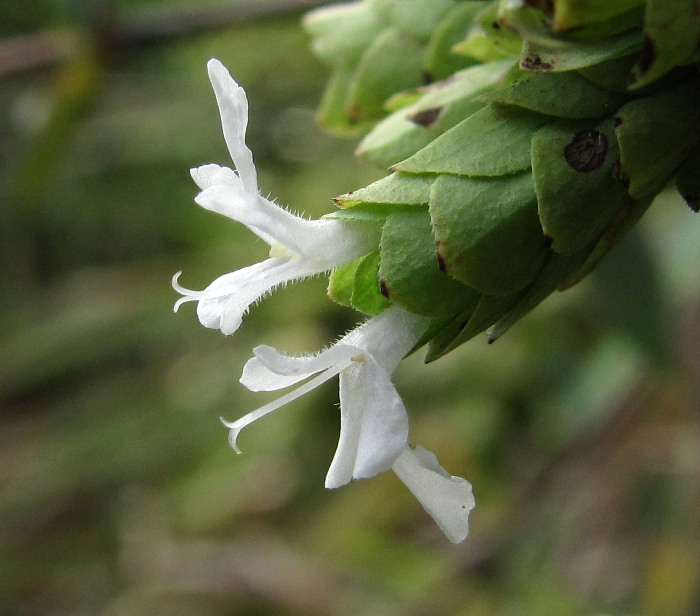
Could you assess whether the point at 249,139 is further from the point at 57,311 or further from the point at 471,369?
the point at 471,369

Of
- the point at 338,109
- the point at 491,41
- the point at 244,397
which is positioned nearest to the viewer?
the point at 491,41

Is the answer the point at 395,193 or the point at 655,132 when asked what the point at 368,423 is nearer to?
the point at 395,193

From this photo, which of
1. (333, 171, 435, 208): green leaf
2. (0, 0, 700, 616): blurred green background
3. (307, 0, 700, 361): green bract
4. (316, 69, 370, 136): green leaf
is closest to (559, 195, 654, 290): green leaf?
(307, 0, 700, 361): green bract

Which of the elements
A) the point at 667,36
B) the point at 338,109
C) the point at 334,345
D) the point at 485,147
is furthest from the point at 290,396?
the point at 338,109

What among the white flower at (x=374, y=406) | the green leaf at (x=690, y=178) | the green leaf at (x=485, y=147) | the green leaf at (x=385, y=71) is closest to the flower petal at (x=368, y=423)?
the white flower at (x=374, y=406)

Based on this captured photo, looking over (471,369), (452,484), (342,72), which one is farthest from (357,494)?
(452,484)

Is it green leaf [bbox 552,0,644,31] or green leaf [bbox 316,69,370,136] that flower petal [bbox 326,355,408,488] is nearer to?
green leaf [bbox 552,0,644,31]

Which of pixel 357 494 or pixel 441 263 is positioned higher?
pixel 441 263
